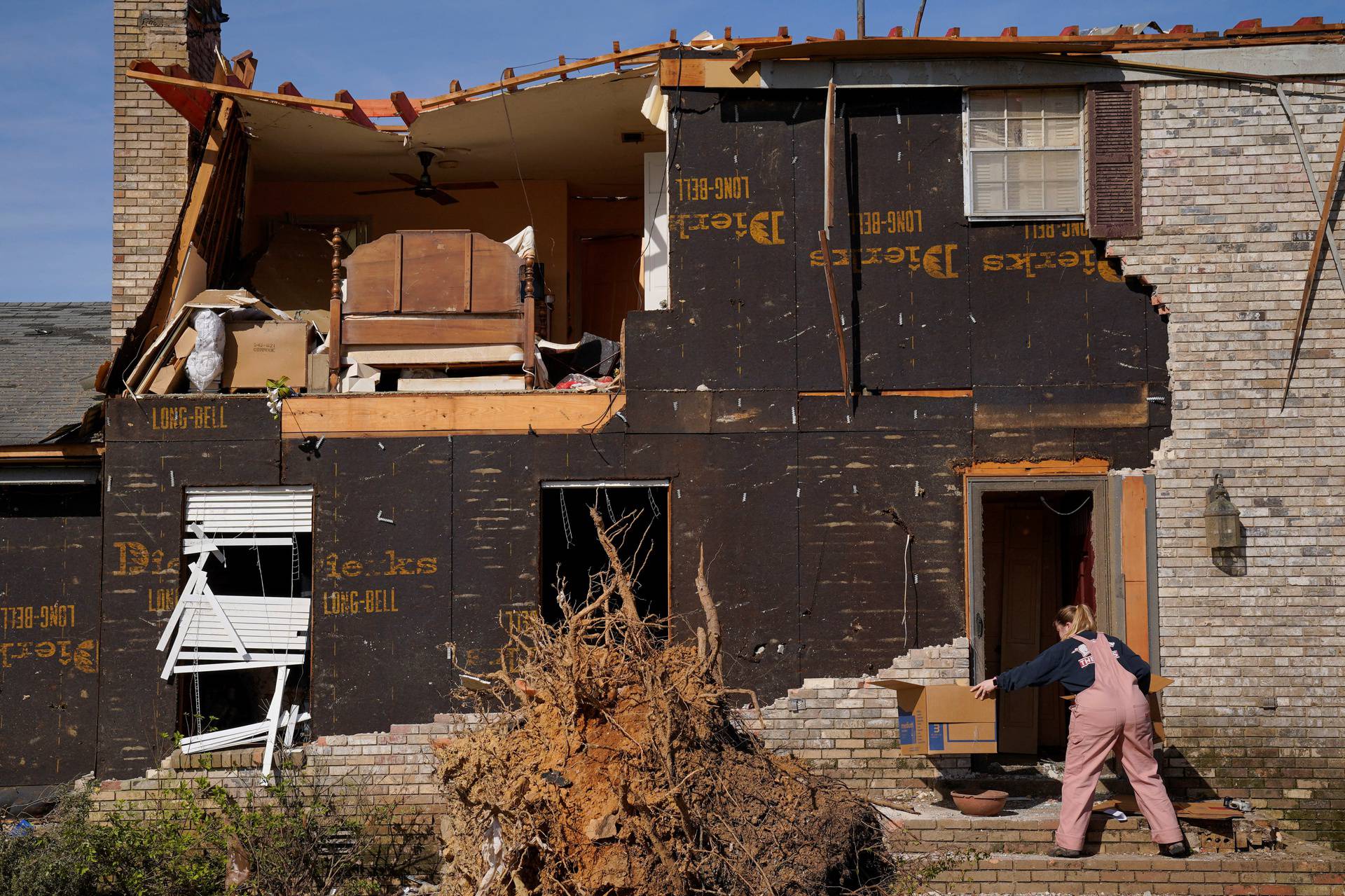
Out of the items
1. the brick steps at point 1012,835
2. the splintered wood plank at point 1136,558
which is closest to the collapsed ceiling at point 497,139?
the splintered wood plank at point 1136,558

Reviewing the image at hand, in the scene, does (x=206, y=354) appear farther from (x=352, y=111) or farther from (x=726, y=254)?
(x=726, y=254)

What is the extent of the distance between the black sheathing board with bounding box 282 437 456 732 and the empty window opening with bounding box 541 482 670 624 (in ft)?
3.67

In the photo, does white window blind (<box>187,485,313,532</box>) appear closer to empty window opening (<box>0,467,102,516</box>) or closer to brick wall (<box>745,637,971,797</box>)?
empty window opening (<box>0,467,102,516</box>)

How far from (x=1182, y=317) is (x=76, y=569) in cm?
1032

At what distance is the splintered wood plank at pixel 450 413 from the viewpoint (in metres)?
9.77

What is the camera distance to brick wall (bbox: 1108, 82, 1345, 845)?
371 inches

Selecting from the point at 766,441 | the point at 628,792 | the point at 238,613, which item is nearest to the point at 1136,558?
the point at 766,441

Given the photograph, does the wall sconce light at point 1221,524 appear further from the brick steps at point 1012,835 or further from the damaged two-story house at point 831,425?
the brick steps at point 1012,835

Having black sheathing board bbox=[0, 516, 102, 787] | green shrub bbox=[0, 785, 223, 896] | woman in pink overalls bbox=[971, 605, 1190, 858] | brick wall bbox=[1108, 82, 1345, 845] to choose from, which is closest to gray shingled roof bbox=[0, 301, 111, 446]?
black sheathing board bbox=[0, 516, 102, 787]

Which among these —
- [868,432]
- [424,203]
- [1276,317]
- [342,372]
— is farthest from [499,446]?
[1276,317]

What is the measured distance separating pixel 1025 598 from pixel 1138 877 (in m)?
3.69

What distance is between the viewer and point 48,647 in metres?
10.1

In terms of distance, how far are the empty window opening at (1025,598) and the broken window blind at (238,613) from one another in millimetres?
6799

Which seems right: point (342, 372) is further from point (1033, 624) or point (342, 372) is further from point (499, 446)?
point (1033, 624)
